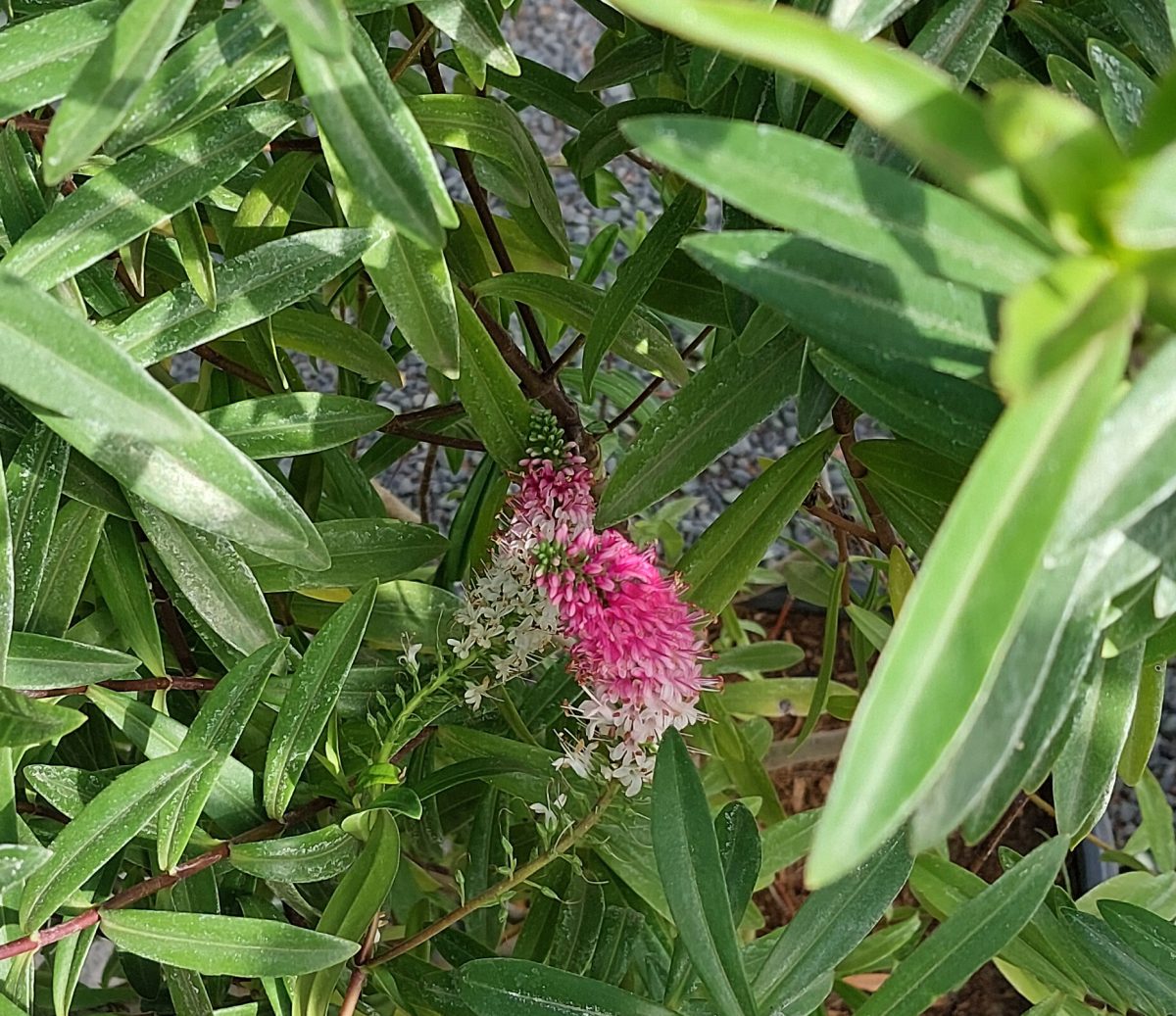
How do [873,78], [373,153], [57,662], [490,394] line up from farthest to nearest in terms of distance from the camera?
[490,394] → [57,662] → [373,153] → [873,78]

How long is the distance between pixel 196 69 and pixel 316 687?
26 cm

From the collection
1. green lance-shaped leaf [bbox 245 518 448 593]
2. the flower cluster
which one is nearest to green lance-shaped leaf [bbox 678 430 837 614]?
the flower cluster

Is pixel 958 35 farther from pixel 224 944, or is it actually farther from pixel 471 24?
pixel 224 944

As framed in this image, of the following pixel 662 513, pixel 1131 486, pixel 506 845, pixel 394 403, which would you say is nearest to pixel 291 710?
pixel 506 845

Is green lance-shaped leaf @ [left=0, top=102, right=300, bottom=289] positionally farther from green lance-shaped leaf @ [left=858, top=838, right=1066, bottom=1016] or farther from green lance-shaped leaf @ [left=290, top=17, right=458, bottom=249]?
green lance-shaped leaf @ [left=858, top=838, right=1066, bottom=1016]

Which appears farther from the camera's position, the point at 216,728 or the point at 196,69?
the point at 216,728

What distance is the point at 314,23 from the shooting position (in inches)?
11.0

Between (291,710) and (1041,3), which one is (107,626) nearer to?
(291,710)

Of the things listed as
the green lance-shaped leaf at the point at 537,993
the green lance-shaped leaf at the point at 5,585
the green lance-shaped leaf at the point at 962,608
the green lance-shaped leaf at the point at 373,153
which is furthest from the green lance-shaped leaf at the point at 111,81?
the green lance-shaped leaf at the point at 537,993

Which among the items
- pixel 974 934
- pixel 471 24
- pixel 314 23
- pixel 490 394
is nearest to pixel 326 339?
pixel 490 394

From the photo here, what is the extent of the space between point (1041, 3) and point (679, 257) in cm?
19

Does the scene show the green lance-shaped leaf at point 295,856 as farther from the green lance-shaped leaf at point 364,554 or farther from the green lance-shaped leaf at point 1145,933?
the green lance-shaped leaf at point 1145,933

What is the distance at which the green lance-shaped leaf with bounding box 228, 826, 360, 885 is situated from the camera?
483 mm

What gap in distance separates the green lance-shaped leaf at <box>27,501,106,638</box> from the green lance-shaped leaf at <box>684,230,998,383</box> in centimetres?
31
